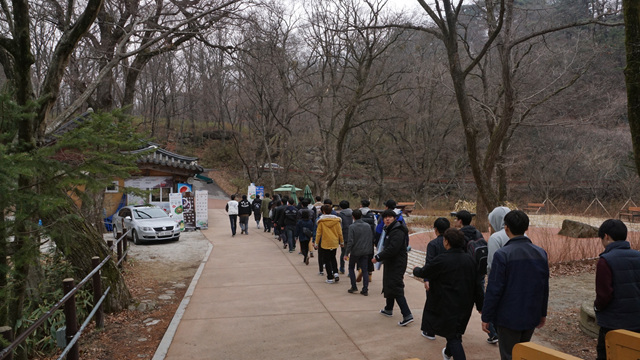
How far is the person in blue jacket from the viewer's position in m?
3.84

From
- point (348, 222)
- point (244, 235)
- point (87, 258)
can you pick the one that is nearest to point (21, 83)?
point (87, 258)

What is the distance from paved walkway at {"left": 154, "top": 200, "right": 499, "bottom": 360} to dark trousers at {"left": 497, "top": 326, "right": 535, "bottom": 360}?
126 cm

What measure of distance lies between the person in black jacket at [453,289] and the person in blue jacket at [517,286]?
72cm

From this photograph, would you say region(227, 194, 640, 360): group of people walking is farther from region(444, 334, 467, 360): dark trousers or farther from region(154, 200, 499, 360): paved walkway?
region(154, 200, 499, 360): paved walkway

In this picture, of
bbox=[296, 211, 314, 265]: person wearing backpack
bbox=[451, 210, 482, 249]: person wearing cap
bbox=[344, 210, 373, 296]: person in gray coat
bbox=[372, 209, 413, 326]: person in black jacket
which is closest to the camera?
bbox=[451, 210, 482, 249]: person wearing cap

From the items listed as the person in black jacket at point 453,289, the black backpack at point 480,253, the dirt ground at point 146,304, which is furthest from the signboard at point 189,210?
the person in black jacket at point 453,289

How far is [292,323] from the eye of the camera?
6.52 meters

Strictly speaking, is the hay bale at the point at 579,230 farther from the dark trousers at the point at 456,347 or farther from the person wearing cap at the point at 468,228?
the dark trousers at the point at 456,347

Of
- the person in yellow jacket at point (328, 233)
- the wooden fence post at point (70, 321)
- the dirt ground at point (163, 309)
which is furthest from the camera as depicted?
the person in yellow jacket at point (328, 233)

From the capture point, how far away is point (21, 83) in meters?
4.57

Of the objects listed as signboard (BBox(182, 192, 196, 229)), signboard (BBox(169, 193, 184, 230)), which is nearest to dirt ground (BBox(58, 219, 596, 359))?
signboard (BBox(169, 193, 184, 230))

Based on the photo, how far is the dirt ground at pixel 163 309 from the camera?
5.82 meters

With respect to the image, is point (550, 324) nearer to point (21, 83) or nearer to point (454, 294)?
point (454, 294)

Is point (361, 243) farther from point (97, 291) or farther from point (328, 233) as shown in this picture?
point (97, 291)
